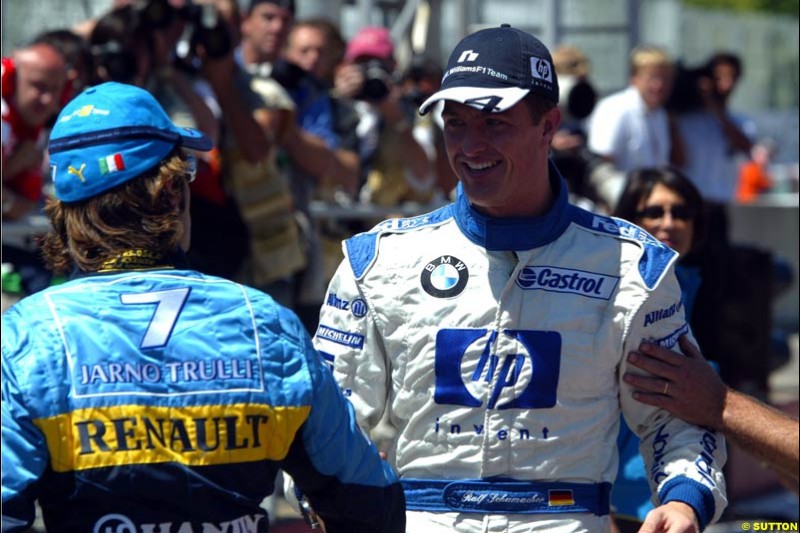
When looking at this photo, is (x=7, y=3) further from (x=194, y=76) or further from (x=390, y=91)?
(x=390, y=91)

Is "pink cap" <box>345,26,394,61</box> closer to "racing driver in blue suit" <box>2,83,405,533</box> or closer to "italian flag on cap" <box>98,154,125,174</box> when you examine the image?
"racing driver in blue suit" <box>2,83,405,533</box>

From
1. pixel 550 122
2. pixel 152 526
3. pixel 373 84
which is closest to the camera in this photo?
pixel 152 526

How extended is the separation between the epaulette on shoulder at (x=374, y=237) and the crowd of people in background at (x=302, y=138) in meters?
1.26

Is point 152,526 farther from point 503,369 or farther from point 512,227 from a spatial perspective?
point 512,227

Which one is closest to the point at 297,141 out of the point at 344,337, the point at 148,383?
the point at 344,337

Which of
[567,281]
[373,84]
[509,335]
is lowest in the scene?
[509,335]

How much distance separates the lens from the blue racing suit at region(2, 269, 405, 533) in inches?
97.1

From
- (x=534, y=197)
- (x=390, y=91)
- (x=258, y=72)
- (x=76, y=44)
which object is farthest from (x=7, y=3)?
(x=534, y=197)

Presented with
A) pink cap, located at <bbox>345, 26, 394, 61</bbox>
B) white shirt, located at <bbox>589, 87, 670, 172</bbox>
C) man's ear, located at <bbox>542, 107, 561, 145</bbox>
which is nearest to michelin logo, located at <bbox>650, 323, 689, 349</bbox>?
man's ear, located at <bbox>542, 107, 561, 145</bbox>

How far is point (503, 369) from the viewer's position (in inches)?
127

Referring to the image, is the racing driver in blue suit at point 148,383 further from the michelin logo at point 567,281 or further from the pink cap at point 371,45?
the pink cap at point 371,45

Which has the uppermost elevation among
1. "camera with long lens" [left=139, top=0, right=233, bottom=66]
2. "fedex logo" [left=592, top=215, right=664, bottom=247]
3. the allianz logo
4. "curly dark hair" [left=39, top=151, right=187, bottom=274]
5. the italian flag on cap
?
"camera with long lens" [left=139, top=0, right=233, bottom=66]

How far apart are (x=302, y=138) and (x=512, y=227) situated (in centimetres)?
336

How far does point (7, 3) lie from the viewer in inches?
242
